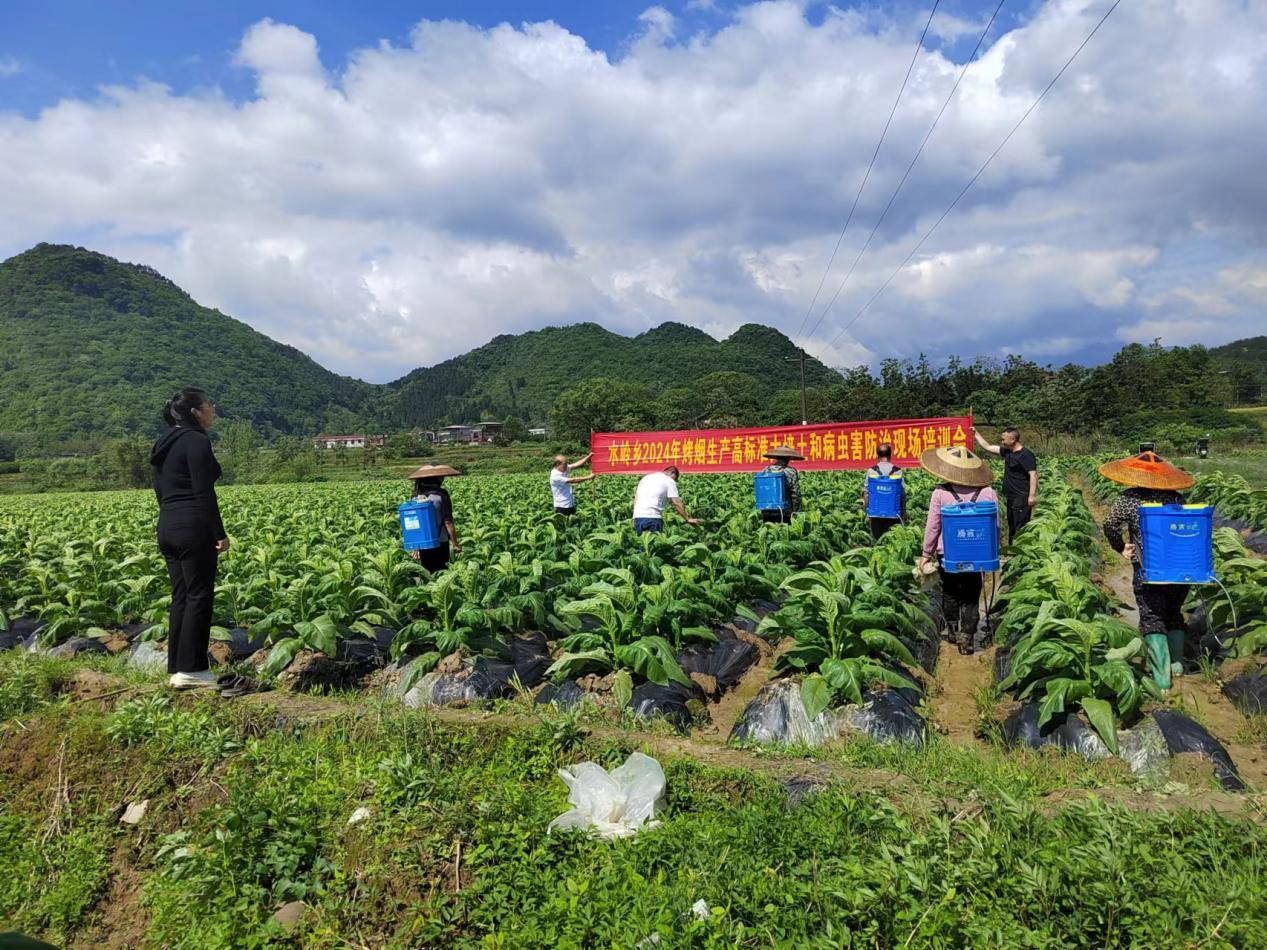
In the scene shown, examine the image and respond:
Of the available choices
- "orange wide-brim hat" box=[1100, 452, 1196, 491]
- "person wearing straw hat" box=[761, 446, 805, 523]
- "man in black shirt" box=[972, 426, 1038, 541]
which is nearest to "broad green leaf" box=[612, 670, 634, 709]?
"orange wide-brim hat" box=[1100, 452, 1196, 491]

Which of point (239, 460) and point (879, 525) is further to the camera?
point (239, 460)

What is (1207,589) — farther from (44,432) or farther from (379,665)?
(44,432)

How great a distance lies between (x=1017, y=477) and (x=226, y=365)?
156m

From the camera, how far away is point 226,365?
137 m

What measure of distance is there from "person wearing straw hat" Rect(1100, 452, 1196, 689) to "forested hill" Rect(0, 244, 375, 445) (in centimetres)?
10214

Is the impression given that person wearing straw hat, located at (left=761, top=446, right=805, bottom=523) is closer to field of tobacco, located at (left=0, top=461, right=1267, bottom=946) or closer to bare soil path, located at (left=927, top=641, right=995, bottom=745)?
field of tobacco, located at (left=0, top=461, right=1267, bottom=946)

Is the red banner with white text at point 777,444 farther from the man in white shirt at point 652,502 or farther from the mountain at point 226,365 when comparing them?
the mountain at point 226,365

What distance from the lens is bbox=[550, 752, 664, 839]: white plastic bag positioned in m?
2.92

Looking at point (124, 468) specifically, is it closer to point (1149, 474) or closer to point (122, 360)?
point (1149, 474)

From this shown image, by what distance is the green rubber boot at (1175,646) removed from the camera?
4867mm

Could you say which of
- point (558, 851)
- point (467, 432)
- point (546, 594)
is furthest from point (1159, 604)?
point (467, 432)

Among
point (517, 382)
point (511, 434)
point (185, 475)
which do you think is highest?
point (517, 382)

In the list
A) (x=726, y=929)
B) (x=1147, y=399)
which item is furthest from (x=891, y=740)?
(x=1147, y=399)

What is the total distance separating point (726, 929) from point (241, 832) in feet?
6.82
